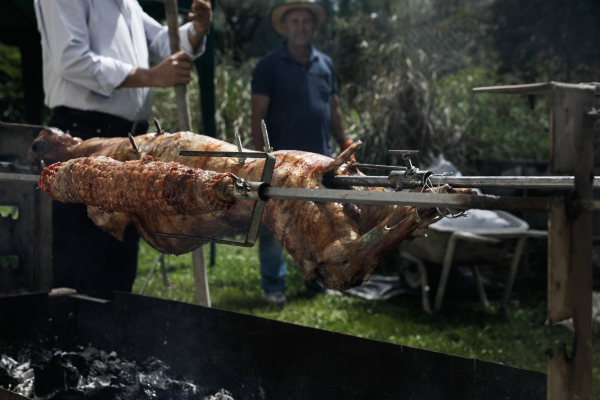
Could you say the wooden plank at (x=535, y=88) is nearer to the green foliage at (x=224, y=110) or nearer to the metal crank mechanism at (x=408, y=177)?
the metal crank mechanism at (x=408, y=177)

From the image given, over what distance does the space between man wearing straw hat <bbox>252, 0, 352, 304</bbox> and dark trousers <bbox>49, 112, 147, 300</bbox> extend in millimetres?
1550

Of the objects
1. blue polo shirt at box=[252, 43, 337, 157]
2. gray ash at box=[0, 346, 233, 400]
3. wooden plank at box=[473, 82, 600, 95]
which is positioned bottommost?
gray ash at box=[0, 346, 233, 400]

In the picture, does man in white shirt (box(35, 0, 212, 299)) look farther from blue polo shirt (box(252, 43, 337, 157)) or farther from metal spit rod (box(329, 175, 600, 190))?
metal spit rod (box(329, 175, 600, 190))

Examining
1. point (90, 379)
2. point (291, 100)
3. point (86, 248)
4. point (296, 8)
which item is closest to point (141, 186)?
point (90, 379)

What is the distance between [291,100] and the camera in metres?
4.34

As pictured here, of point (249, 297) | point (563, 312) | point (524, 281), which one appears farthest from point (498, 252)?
point (563, 312)

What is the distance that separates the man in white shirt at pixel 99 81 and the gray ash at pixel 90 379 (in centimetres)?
68

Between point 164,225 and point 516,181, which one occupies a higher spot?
point 516,181

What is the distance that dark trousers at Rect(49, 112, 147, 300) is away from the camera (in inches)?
112

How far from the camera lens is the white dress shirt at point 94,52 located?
8.18 ft

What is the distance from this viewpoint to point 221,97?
741 centimetres

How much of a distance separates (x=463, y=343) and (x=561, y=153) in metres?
2.83

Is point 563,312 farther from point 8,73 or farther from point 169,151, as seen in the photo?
point 8,73

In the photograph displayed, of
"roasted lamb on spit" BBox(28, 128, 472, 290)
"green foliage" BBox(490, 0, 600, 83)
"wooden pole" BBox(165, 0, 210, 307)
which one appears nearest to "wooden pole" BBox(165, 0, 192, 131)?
"wooden pole" BBox(165, 0, 210, 307)
